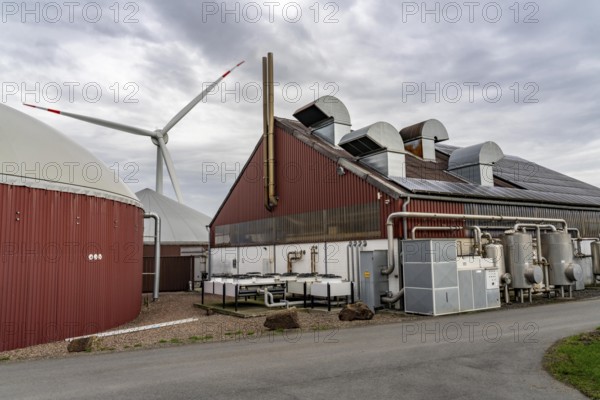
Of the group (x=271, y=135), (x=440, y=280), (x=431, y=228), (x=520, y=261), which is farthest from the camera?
(x=271, y=135)

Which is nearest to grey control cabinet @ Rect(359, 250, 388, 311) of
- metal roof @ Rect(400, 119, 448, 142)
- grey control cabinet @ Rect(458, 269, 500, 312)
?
grey control cabinet @ Rect(458, 269, 500, 312)

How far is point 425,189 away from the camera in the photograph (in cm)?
2423

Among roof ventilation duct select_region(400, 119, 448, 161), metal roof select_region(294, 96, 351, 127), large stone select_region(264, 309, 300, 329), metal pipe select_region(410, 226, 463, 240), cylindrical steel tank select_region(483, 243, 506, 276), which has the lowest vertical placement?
large stone select_region(264, 309, 300, 329)

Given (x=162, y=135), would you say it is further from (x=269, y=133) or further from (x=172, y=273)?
(x=269, y=133)

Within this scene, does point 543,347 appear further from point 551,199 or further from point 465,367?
point 551,199

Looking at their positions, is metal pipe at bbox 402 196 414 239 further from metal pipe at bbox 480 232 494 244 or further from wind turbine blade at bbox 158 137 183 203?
wind turbine blade at bbox 158 137 183 203

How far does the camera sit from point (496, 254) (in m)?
23.8

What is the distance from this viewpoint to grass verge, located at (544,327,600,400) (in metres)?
8.98

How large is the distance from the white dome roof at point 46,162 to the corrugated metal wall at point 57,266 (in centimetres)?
35

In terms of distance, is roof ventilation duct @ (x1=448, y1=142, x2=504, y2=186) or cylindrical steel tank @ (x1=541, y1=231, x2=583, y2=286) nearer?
cylindrical steel tank @ (x1=541, y1=231, x2=583, y2=286)

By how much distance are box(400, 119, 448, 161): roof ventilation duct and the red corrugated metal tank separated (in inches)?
827

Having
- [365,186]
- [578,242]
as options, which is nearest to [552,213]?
[578,242]

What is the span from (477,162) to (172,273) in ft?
78.3

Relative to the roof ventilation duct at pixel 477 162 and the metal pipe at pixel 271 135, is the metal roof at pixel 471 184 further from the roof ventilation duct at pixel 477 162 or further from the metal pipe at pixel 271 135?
the metal pipe at pixel 271 135
